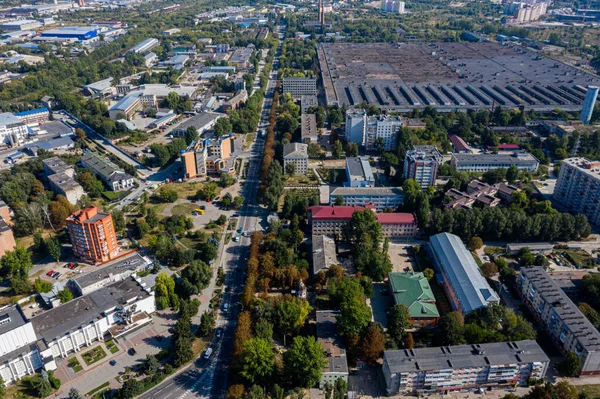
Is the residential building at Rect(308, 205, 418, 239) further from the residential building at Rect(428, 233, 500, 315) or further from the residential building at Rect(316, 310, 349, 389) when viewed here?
the residential building at Rect(316, 310, 349, 389)

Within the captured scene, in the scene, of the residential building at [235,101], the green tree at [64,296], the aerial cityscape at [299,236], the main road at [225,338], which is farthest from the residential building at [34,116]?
the green tree at [64,296]

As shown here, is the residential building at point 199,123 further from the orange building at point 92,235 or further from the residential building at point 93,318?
the residential building at point 93,318

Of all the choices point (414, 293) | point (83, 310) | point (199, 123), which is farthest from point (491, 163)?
point (83, 310)

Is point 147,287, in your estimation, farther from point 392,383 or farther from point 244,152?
point 244,152

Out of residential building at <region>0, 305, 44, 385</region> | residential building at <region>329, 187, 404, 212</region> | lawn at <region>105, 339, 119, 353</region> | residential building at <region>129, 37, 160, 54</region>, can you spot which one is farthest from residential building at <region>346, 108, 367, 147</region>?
residential building at <region>129, 37, 160, 54</region>

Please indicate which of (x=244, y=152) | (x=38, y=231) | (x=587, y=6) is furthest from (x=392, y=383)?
(x=587, y=6)

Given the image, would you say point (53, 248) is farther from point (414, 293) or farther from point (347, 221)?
point (414, 293)
